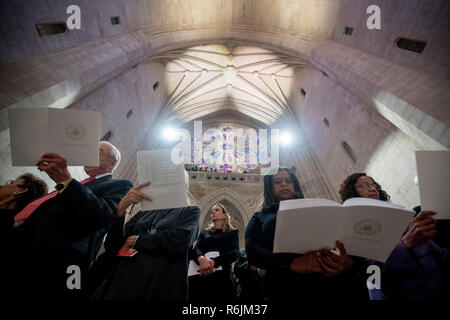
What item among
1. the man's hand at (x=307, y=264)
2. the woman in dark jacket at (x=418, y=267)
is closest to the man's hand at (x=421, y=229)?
the woman in dark jacket at (x=418, y=267)

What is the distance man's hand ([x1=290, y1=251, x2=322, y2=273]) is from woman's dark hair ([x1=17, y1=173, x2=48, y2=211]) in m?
2.41

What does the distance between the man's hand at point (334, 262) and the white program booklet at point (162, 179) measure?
105cm

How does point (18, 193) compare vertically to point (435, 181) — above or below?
below

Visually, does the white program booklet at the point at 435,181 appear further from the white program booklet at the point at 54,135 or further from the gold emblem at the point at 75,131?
the gold emblem at the point at 75,131

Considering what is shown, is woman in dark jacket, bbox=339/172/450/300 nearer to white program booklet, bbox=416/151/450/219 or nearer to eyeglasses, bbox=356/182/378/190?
white program booklet, bbox=416/151/450/219

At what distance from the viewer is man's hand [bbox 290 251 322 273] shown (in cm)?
132

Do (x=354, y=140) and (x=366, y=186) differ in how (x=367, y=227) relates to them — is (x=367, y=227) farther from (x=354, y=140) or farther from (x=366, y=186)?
(x=354, y=140)

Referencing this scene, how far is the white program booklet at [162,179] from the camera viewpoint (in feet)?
5.20

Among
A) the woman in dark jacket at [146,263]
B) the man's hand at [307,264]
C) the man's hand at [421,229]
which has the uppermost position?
the man's hand at [421,229]

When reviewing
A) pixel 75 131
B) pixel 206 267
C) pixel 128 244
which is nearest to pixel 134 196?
pixel 128 244

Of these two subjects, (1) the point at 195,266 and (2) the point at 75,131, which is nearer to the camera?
(2) the point at 75,131

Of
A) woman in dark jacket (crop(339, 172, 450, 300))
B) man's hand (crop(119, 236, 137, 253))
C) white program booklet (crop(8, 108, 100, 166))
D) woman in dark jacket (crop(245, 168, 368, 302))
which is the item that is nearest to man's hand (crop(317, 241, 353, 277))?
woman in dark jacket (crop(245, 168, 368, 302))

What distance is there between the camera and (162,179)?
5.35ft

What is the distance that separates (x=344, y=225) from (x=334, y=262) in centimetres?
26
